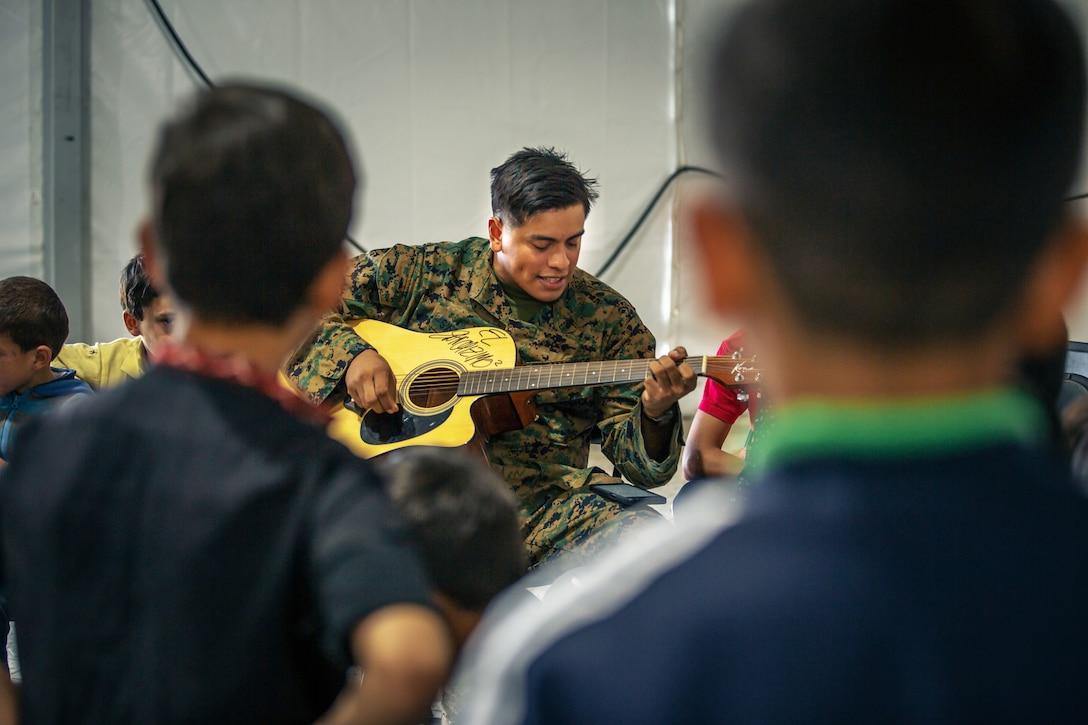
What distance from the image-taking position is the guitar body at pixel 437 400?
7.32 ft

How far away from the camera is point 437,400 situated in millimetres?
2322

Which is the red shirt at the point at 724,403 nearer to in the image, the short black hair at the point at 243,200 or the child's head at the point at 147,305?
the child's head at the point at 147,305

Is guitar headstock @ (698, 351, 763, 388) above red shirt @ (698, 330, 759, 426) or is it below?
above

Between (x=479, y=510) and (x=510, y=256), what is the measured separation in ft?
4.69

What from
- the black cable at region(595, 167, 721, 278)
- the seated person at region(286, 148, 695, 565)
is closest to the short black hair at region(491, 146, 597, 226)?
the seated person at region(286, 148, 695, 565)

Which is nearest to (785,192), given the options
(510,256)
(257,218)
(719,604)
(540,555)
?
(719,604)

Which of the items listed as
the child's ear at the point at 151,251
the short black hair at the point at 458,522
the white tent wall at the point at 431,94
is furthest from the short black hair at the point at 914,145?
the white tent wall at the point at 431,94

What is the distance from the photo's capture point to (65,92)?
411 centimetres

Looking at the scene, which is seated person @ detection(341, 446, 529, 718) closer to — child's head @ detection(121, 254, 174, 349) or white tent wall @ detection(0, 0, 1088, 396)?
child's head @ detection(121, 254, 174, 349)

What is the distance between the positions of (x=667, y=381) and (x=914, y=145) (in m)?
1.68

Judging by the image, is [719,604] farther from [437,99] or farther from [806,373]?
[437,99]

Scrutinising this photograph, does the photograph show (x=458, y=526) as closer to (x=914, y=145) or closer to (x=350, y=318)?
(x=914, y=145)

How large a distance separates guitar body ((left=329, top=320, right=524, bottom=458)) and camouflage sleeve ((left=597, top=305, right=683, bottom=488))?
0.61 feet

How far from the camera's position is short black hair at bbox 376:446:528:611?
929 mm
